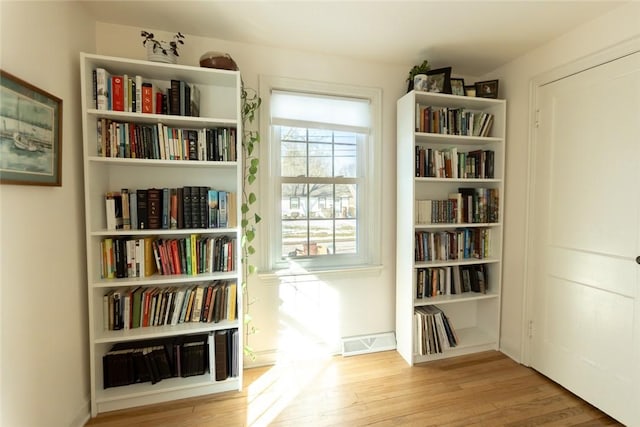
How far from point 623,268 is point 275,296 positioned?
2.24 meters

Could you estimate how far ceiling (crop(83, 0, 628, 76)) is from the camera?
1601 millimetres

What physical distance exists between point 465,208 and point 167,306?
2.42 m

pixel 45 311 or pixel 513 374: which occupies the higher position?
pixel 45 311

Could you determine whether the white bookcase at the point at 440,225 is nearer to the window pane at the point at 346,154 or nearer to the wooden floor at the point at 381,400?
the wooden floor at the point at 381,400

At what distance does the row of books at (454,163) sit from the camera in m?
2.19

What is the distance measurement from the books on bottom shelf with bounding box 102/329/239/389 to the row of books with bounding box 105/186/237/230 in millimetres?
777

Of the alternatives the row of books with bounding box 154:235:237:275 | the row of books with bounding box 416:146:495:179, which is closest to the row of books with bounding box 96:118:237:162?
the row of books with bounding box 154:235:237:275

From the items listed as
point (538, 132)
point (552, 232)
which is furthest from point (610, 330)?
point (538, 132)

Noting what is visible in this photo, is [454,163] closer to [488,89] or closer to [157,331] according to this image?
[488,89]

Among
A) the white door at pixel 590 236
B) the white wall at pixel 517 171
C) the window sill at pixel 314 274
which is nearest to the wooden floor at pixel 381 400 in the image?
the white door at pixel 590 236

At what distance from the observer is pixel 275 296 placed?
7.13 ft

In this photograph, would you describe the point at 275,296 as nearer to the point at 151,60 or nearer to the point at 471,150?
the point at 151,60

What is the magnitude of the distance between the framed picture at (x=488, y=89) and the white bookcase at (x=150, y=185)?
197 cm

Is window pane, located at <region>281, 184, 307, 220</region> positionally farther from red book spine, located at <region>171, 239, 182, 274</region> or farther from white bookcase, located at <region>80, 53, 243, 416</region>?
red book spine, located at <region>171, 239, 182, 274</region>
